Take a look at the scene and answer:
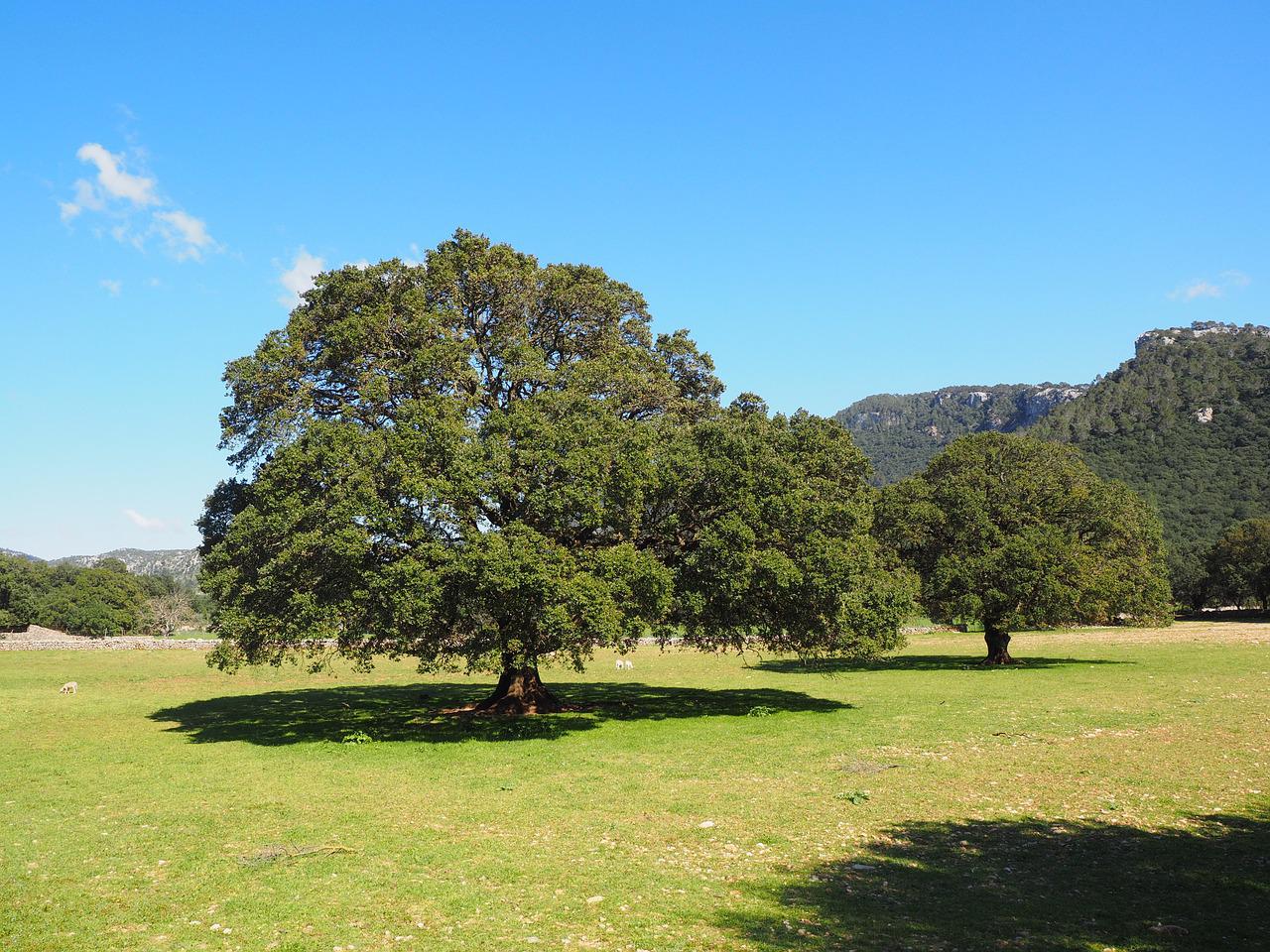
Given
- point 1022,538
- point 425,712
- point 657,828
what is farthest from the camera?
point 1022,538

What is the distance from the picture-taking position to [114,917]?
9.98 meters

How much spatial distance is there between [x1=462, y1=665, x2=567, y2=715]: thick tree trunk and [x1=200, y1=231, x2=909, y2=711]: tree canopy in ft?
0.29

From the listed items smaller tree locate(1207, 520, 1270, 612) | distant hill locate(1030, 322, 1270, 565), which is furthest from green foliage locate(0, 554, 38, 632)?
distant hill locate(1030, 322, 1270, 565)

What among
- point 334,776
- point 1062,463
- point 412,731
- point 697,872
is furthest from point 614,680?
point 697,872

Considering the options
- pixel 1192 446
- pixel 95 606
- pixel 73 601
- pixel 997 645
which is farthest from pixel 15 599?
pixel 1192 446

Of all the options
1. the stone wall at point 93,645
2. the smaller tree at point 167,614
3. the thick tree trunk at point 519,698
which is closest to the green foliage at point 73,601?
the smaller tree at point 167,614

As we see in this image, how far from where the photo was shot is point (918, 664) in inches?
2060

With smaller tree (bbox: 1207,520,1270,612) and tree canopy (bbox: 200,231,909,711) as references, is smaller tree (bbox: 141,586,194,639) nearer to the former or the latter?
tree canopy (bbox: 200,231,909,711)

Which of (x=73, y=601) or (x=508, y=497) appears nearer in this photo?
(x=508, y=497)

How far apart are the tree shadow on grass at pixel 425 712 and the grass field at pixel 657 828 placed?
0.96ft

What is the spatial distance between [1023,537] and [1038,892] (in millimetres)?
39692

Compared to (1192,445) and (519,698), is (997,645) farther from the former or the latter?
(1192,445)

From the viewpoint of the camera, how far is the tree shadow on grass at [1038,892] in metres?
8.81

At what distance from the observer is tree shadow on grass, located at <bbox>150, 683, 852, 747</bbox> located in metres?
26.2
